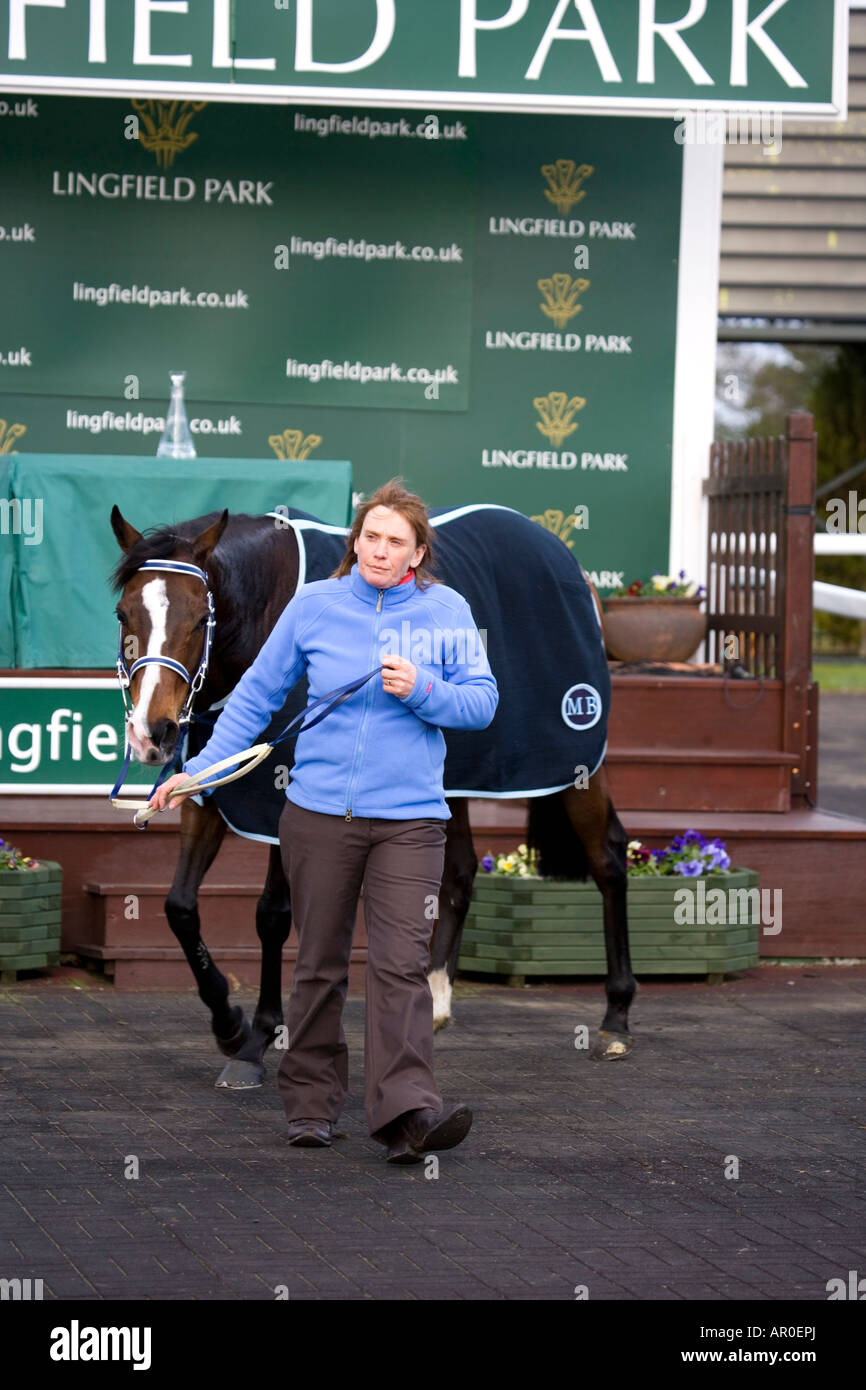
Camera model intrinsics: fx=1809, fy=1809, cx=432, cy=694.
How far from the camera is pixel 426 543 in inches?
213

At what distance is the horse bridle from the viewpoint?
18.6 ft

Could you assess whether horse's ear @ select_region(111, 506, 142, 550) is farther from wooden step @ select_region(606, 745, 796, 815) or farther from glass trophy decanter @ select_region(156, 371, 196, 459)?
wooden step @ select_region(606, 745, 796, 815)

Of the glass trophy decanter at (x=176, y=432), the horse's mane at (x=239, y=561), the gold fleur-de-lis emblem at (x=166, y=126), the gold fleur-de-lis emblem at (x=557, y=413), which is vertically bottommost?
the horse's mane at (x=239, y=561)

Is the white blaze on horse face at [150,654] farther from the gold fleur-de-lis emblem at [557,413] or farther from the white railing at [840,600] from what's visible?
the white railing at [840,600]

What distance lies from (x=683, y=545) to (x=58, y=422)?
3947 mm

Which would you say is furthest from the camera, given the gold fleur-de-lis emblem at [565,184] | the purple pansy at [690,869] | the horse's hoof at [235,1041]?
the gold fleur-de-lis emblem at [565,184]

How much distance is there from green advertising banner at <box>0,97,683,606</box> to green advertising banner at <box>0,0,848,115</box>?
117cm

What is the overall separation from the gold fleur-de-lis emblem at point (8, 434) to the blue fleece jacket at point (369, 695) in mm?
5961

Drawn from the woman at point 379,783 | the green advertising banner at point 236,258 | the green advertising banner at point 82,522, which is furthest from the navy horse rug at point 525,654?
the green advertising banner at point 236,258

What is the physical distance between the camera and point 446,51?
33.0 ft

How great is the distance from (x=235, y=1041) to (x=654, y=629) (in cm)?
471

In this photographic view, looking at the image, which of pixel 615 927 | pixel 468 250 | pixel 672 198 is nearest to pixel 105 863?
pixel 615 927

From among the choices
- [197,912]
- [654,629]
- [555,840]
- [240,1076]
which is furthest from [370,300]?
[240,1076]

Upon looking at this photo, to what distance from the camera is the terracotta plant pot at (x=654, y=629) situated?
1041 cm
